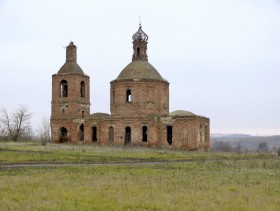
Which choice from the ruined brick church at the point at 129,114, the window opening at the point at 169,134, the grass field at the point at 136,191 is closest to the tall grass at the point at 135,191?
the grass field at the point at 136,191

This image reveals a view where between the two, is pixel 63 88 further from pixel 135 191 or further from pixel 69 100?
pixel 135 191

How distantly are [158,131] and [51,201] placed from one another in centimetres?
3458

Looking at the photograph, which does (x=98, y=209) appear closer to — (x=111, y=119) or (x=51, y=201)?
(x=51, y=201)

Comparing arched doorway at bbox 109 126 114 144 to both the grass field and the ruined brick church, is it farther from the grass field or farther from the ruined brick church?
the grass field

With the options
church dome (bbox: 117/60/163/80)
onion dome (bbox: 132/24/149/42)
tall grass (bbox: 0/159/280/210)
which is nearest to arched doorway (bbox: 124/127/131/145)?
church dome (bbox: 117/60/163/80)

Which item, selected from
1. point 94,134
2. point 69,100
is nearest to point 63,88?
point 69,100

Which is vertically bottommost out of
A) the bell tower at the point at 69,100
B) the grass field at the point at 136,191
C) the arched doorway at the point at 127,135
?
the grass field at the point at 136,191

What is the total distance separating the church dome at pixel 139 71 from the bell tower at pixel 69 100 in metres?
5.98

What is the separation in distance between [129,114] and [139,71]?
5061 mm

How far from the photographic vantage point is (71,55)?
5041cm

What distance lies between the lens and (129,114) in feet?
151

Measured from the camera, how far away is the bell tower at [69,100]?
49.3 meters

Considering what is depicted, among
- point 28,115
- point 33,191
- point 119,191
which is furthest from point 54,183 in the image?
point 28,115

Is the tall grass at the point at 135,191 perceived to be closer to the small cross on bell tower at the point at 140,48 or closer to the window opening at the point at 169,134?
the window opening at the point at 169,134
